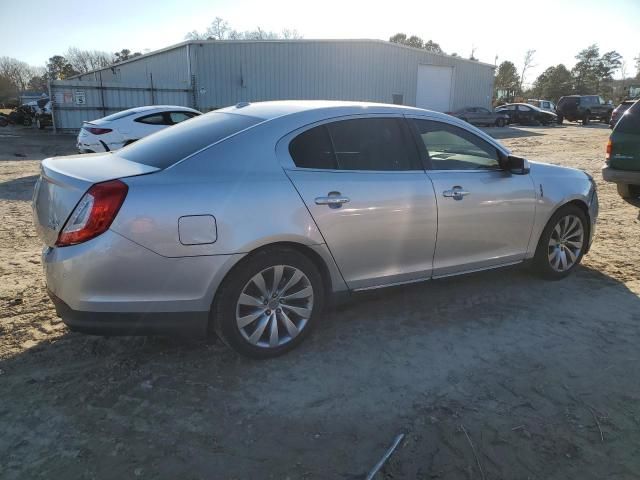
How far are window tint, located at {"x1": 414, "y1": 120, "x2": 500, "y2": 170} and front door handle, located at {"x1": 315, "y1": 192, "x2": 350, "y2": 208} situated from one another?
95 centimetres

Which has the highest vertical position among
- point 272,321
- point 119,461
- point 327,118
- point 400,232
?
point 327,118

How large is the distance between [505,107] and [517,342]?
120 ft

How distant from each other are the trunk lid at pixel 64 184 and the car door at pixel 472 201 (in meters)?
2.13

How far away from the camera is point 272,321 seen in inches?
128

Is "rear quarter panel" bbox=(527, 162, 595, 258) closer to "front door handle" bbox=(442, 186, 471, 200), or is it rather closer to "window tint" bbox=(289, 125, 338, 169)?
"front door handle" bbox=(442, 186, 471, 200)

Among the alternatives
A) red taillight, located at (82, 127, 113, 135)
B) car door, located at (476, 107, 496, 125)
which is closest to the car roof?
red taillight, located at (82, 127, 113, 135)

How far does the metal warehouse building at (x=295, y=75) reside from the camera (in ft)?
87.2

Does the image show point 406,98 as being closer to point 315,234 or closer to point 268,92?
point 268,92

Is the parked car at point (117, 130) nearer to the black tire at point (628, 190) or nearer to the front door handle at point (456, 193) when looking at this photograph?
the front door handle at point (456, 193)

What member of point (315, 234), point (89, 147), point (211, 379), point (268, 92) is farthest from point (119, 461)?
point (268, 92)

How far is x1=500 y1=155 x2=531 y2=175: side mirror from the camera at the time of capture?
4.20 m

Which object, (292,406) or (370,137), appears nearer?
(292,406)

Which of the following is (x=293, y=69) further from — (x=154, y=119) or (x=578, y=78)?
(x=578, y=78)

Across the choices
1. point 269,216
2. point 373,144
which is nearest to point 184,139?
point 269,216
